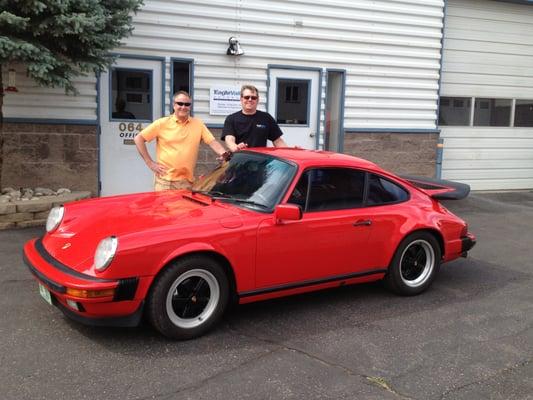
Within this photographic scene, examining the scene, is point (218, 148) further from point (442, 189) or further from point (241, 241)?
point (442, 189)

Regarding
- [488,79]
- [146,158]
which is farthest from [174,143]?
[488,79]

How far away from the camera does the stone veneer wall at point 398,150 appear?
10414mm

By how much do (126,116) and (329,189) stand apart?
16.5 feet

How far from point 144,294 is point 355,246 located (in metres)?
1.88

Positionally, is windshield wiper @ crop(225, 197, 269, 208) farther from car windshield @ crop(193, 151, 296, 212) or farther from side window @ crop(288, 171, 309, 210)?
side window @ crop(288, 171, 309, 210)

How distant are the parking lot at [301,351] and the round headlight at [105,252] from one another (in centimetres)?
62

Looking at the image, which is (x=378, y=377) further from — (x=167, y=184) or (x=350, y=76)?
(x=350, y=76)

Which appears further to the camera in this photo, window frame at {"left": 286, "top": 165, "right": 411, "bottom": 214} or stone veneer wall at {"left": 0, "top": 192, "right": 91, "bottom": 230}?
stone veneer wall at {"left": 0, "top": 192, "right": 91, "bottom": 230}

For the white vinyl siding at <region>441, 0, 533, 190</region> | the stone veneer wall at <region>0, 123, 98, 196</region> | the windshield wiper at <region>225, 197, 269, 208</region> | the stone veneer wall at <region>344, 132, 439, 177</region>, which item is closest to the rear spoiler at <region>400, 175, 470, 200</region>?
the windshield wiper at <region>225, 197, 269, 208</region>

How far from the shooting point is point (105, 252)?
362cm

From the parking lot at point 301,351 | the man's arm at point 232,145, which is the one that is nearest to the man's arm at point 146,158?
the man's arm at point 232,145

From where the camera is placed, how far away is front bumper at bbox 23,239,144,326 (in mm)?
3543

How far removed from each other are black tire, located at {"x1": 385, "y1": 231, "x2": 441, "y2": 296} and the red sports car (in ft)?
0.03

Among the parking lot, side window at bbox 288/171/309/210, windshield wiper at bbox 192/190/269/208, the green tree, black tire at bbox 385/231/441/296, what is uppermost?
the green tree
